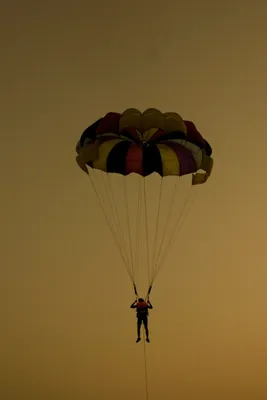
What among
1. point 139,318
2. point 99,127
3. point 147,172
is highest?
point 99,127

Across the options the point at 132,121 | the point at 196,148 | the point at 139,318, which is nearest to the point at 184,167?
the point at 196,148

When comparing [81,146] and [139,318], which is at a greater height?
[81,146]

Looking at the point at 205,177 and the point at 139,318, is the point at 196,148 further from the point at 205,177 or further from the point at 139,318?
the point at 139,318

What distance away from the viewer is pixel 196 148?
15352mm

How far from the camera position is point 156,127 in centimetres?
1466

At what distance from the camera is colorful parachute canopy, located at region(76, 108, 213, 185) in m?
15.1

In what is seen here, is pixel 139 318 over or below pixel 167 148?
below

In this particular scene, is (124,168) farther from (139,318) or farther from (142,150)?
(139,318)

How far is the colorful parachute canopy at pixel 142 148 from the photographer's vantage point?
15.1 metres

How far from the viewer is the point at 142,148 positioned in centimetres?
1532

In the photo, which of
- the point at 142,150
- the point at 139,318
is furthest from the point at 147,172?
the point at 139,318

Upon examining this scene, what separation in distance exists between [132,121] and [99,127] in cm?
79

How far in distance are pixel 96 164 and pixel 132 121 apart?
1374mm

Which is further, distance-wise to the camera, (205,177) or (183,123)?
(205,177)
